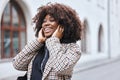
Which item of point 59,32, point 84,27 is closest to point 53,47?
point 59,32

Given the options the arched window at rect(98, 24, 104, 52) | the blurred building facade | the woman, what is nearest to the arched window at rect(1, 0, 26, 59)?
the blurred building facade

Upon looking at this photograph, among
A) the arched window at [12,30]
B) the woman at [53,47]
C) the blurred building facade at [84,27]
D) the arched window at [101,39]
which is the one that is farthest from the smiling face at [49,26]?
the arched window at [101,39]

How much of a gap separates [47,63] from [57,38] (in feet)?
0.72

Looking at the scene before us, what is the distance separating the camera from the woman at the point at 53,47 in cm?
248

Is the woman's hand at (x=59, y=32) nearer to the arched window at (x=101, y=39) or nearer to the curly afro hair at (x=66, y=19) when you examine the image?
the curly afro hair at (x=66, y=19)

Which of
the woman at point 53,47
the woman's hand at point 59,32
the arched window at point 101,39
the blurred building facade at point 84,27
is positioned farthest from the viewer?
the arched window at point 101,39

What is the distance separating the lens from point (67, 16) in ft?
8.57

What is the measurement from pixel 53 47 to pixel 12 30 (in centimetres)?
1216

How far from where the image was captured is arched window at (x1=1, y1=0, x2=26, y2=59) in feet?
45.6

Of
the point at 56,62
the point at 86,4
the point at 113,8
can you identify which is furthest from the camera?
the point at 113,8

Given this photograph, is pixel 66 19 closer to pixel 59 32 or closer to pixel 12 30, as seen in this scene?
pixel 59 32

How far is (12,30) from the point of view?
1455 cm

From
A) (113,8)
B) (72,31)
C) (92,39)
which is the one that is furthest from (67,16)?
(113,8)

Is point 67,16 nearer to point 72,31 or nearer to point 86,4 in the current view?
point 72,31
